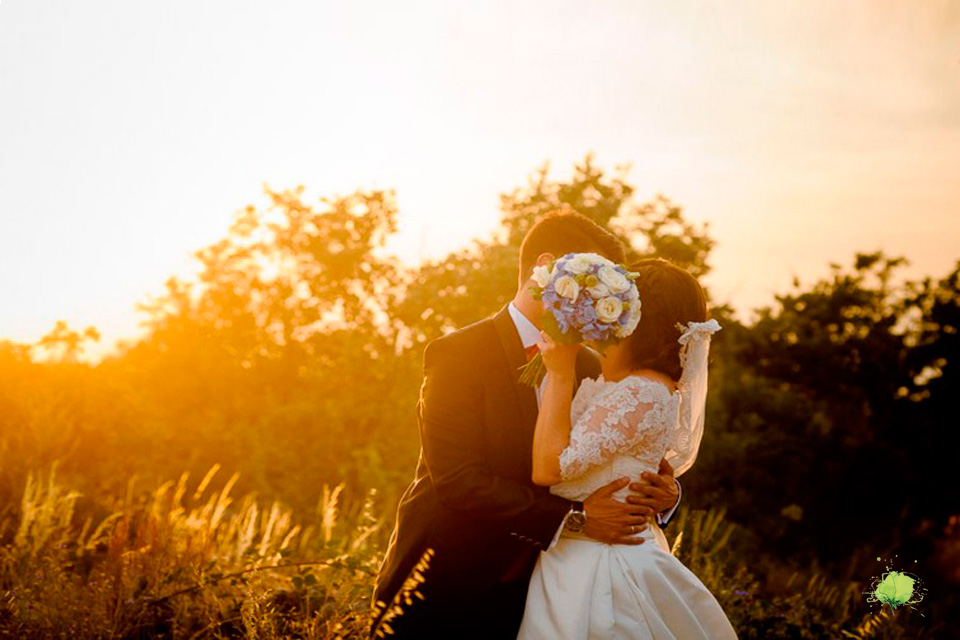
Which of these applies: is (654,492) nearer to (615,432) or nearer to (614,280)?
(615,432)

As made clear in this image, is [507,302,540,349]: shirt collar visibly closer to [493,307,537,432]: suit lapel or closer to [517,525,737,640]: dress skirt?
[493,307,537,432]: suit lapel

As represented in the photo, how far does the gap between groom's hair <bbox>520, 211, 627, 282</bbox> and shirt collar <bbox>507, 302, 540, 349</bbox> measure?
0.30 metres

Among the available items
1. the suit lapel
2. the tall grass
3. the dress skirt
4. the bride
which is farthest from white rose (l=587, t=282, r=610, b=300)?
the tall grass

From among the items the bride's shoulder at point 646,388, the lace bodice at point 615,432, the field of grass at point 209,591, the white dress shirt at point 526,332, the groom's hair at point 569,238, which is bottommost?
the field of grass at point 209,591

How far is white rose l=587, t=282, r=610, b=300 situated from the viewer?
10.9 feet

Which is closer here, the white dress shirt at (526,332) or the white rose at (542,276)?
the white rose at (542,276)

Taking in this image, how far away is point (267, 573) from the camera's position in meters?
5.94

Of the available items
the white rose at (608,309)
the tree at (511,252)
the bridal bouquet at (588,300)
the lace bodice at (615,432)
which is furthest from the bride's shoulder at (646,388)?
the tree at (511,252)

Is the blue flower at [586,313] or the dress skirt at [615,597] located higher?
the blue flower at [586,313]

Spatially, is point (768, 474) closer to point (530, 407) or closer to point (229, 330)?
point (229, 330)

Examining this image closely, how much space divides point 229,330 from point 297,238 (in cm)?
162

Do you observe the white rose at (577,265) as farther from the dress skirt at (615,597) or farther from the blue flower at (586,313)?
the dress skirt at (615,597)

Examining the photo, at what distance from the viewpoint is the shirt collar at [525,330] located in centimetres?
408

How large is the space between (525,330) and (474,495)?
77 centimetres
